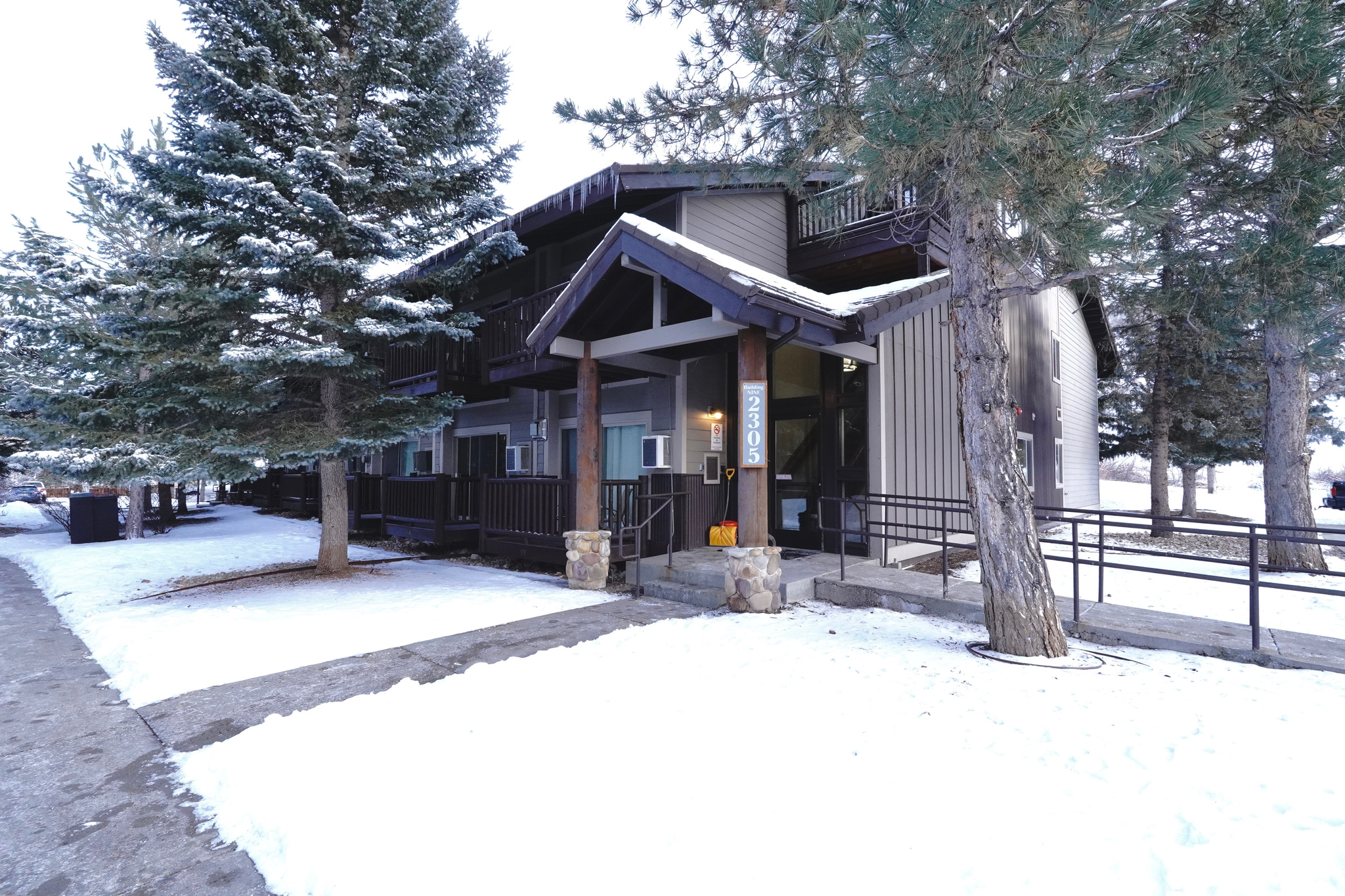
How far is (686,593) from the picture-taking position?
6918 mm

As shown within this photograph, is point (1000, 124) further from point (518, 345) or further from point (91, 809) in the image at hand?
point (518, 345)

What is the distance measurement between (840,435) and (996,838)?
6599mm

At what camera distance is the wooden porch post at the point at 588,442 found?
7598 mm

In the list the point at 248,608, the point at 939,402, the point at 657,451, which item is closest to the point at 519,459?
the point at 657,451

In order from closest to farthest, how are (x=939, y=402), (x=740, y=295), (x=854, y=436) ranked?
(x=740, y=295), (x=854, y=436), (x=939, y=402)

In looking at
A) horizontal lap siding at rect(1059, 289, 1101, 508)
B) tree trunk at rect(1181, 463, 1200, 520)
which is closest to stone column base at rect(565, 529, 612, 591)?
horizontal lap siding at rect(1059, 289, 1101, 508)

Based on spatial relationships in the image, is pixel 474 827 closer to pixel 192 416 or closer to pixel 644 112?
pixel 644 112

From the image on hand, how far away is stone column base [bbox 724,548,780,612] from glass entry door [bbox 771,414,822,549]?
110 inches

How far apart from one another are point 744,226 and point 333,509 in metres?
7.42

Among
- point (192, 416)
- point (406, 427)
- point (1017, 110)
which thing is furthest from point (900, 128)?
point (192, 416)

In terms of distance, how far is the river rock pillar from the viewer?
→ 299 inches

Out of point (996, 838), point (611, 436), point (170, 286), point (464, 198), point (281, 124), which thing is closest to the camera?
point (996, 838)

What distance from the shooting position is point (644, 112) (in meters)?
6.11

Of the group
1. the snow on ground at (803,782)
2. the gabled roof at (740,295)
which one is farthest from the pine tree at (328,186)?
the snow on ground at (803,782)
